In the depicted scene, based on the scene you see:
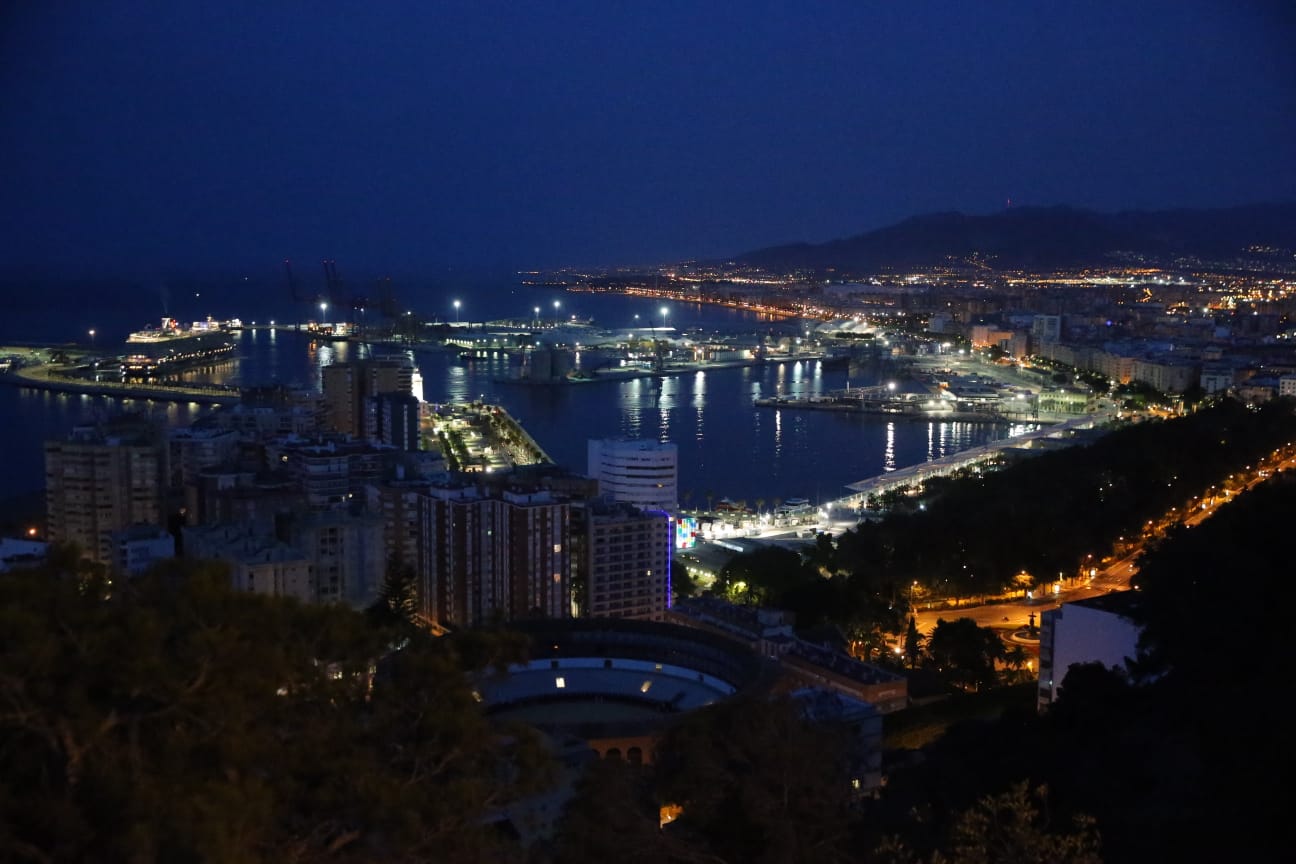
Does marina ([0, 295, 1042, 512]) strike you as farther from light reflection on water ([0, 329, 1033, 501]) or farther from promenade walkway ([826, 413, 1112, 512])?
promenade walkway ([826, 413, 1112, 512])

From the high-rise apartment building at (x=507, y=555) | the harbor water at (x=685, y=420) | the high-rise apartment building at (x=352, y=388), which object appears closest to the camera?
the high-rise apartment building at (x=507, y=555)

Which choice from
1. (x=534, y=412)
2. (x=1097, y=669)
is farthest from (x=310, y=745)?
(x=534, y=412)

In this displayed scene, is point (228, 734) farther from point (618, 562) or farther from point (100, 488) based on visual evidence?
point (100, 488)

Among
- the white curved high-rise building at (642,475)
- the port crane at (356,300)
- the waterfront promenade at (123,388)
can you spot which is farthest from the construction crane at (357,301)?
the white curved high-rise building at (642,475)

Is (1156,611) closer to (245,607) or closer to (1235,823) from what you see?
(1235,823)

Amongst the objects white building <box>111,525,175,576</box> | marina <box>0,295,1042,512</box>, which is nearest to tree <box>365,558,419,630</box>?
white building <box>111,525,175,576</box>

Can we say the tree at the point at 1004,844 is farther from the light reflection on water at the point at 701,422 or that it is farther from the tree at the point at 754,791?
the light reflection on water at the point at 701,422

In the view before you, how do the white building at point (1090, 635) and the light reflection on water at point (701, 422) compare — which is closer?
the white building at point (1090, 635)
